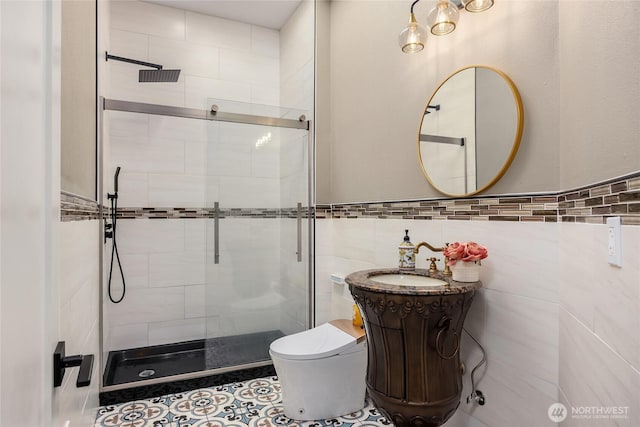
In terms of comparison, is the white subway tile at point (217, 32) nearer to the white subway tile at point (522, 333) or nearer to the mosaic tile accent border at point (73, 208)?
the mosaic tile accent border at point (73, 208)

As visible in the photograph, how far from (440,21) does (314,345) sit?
69.8 inches

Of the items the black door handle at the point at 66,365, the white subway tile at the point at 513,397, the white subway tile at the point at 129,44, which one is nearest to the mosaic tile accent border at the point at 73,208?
the black door handle at the point at 66,365

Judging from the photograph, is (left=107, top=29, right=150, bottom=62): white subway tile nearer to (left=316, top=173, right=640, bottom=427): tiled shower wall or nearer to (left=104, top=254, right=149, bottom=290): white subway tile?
(left=104, top=254, right=149, bottom=290): white subway tile

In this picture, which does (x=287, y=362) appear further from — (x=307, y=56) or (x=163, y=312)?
(x=307, y=56)

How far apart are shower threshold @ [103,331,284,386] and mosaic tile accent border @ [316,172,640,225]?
117 centimetres

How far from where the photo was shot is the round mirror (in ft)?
5.22

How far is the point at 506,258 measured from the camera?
1.60 meters

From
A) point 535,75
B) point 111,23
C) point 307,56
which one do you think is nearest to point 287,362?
point 535,75

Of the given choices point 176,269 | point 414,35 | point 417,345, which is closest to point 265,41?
point 414,35

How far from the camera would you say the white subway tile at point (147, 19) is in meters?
3.04

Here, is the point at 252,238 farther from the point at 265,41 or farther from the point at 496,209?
the point at 265,41

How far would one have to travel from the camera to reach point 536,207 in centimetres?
148

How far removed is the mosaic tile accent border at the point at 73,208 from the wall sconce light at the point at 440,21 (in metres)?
1.61

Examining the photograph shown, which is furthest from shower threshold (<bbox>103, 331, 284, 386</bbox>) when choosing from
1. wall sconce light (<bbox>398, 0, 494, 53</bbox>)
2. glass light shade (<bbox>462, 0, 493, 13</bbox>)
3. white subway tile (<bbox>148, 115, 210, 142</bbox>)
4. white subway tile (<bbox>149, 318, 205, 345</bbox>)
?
glass light shade (<bbox>462, 0, 493, 13</bbox>)
